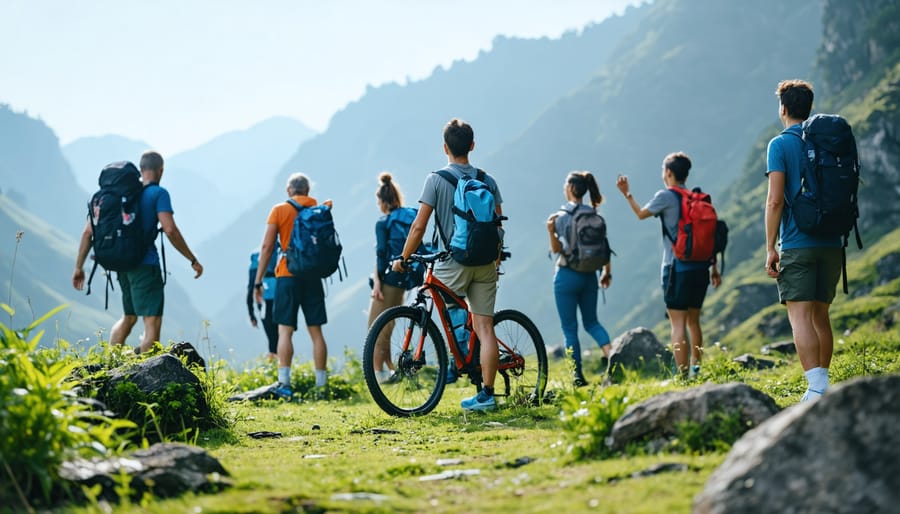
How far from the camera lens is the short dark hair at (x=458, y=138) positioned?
8.07 meters

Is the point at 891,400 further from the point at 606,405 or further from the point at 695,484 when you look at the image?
the point at 606,405

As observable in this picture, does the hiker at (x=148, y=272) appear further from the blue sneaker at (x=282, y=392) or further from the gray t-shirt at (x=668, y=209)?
the gray t-shirt at (x=668, y=209)

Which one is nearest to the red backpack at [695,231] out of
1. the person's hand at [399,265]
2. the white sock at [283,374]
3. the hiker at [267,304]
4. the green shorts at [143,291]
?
the person's hand at [399,265]

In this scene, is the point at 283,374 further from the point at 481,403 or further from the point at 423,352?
the point at 481,403

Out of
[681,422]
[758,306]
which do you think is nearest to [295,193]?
[681,422]

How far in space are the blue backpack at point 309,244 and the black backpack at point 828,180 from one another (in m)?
6.29

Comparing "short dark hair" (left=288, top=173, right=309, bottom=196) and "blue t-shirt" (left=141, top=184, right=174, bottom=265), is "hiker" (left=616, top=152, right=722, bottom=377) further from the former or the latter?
"blue t-shirt" (left=141, top=184, right=174, bottom=265)

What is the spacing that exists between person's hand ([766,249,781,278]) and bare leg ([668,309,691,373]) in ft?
7.56

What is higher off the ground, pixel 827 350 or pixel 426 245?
pixel 426 245

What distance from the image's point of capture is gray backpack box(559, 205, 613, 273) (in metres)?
10.9

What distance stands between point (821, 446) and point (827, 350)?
385 centimetres

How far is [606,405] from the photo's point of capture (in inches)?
207

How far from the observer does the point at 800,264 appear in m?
6.82

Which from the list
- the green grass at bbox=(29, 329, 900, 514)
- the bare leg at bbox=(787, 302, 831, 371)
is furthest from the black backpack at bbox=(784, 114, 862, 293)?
the green grass at bbox=(29, 329, 900, 514)
